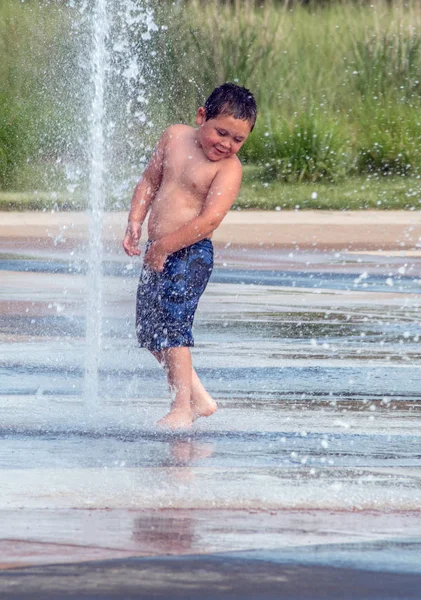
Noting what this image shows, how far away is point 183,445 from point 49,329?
3.92 metres

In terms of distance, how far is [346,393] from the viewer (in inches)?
334

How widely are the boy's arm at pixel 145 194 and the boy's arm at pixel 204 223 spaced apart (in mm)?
123

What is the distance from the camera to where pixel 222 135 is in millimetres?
7492

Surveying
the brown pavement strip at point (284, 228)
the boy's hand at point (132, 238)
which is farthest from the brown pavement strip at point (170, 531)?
the brown pavement strip at point (284, 228)

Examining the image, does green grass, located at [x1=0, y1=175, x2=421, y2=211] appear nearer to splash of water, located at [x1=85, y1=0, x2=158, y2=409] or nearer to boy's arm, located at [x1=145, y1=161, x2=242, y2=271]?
splash of water, located at [x1=85, y1=0, x2=158, y2=409]

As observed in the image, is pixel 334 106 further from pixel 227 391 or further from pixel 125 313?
pixel 227 391

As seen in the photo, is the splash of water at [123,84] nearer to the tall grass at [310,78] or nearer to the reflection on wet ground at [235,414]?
the tall grass at [310,78]

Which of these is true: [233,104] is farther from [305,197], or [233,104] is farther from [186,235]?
[305,197]

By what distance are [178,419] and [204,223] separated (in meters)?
0.80

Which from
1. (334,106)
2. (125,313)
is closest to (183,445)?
(125,313)

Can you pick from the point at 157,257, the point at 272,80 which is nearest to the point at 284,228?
the point at 272,80

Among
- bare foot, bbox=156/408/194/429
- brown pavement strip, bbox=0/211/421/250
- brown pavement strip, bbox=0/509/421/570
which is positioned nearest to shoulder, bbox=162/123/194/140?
bare foot, bbox=156/408/194/429

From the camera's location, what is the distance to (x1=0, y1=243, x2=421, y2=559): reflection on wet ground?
5797 mm

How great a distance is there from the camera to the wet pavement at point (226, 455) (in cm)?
497
